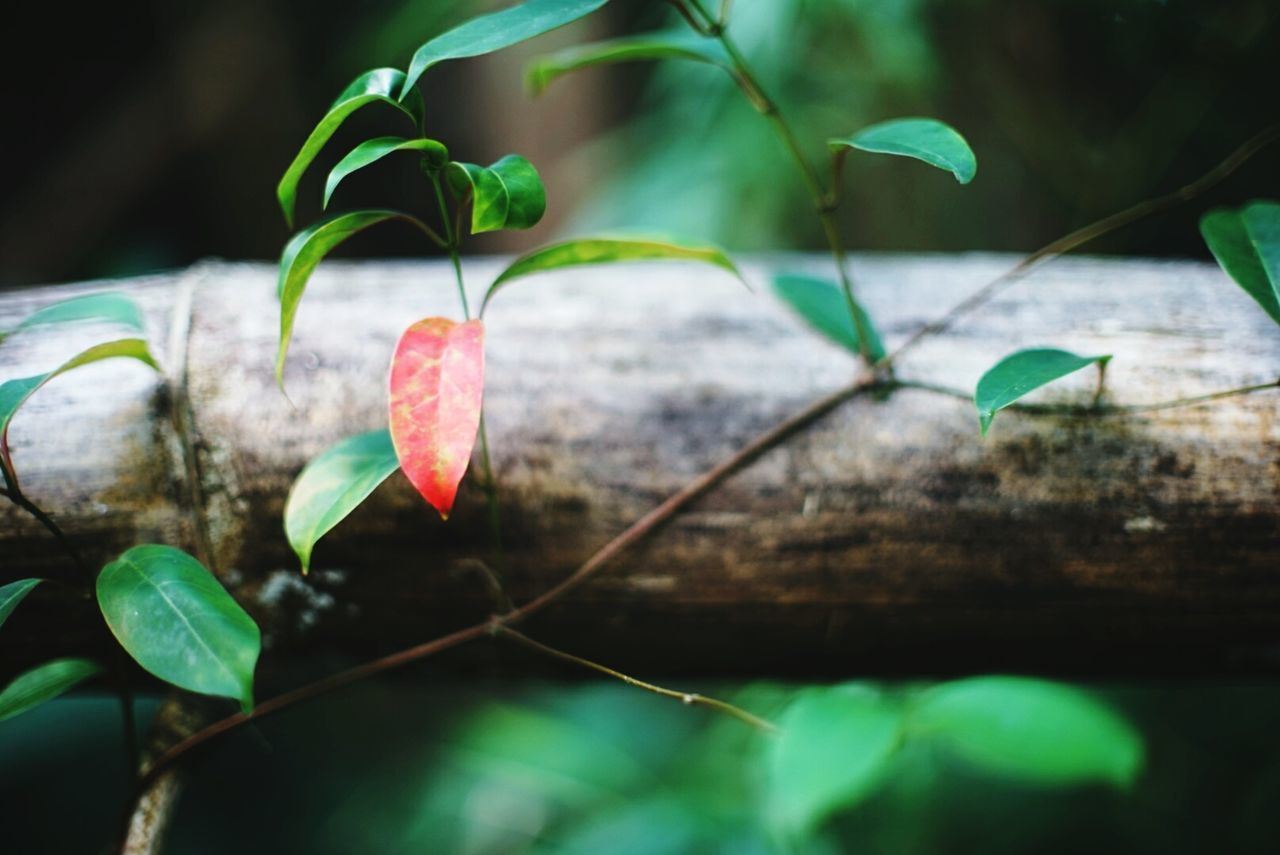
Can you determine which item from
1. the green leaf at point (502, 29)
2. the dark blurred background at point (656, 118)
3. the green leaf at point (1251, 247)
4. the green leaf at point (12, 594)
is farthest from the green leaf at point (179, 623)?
the dark blurred background at point (656, 118)

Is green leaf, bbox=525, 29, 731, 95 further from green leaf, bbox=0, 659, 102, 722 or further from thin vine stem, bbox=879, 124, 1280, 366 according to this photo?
green leaf, bbox=0, 659, 102, 722

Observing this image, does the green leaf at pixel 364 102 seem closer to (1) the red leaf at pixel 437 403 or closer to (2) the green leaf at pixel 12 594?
(1) the red leaf at pixel 437 403

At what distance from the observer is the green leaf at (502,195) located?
350 millimetres

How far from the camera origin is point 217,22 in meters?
1.70

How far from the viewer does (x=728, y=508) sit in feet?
1.79

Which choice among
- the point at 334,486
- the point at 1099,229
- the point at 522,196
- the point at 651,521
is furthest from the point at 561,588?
the point at 1099,229

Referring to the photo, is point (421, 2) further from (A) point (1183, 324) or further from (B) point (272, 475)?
(A) point (1183, 324)

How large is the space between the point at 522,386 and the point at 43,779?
1.00m

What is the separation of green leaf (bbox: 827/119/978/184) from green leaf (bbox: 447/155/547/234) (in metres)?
0.17

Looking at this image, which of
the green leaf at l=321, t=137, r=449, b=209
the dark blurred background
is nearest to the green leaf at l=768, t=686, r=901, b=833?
the green leaf at l=321, t=137, r=449, b=209

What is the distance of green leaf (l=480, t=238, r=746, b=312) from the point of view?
443mm

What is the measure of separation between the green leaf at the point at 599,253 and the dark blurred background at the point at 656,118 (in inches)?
33.0

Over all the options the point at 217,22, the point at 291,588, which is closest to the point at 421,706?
the point at 291,588

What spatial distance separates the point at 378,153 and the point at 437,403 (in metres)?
0.12
